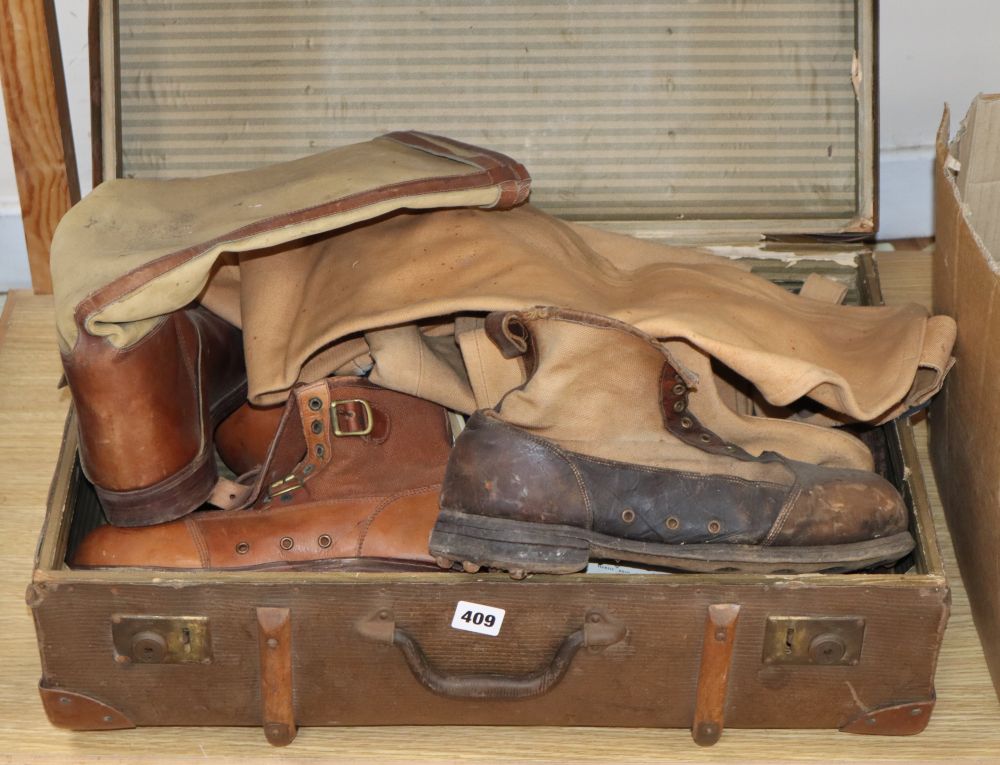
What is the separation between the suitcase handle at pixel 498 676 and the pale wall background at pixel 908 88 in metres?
1.36

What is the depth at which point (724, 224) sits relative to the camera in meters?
1.90

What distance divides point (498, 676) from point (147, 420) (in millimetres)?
448

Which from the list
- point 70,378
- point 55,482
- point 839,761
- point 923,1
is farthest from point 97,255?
point 923,1

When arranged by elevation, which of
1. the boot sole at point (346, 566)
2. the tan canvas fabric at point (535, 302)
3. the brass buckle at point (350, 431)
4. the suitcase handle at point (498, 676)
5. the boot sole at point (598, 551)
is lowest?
the suitcase handle at point (498, 676)

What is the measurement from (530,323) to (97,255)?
0.45 m

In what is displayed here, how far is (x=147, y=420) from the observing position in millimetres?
1379

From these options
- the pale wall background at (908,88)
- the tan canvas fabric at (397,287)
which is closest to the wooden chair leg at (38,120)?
the pale wall background at (908,88)

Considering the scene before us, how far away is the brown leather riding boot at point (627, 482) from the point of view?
1356 millimetres

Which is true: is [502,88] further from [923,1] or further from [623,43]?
[923,1]

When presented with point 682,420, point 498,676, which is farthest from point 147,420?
point 682,420

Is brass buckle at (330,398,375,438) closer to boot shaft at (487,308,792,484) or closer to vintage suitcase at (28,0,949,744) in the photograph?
boot shaft at (487,308,792,484)

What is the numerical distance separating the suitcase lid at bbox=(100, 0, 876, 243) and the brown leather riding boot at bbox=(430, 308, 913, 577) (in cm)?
56

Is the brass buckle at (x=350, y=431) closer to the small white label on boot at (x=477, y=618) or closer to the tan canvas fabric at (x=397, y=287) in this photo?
the tan canvas fabric at (x=397, y=287)

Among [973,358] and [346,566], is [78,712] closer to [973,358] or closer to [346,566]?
[346,566]
